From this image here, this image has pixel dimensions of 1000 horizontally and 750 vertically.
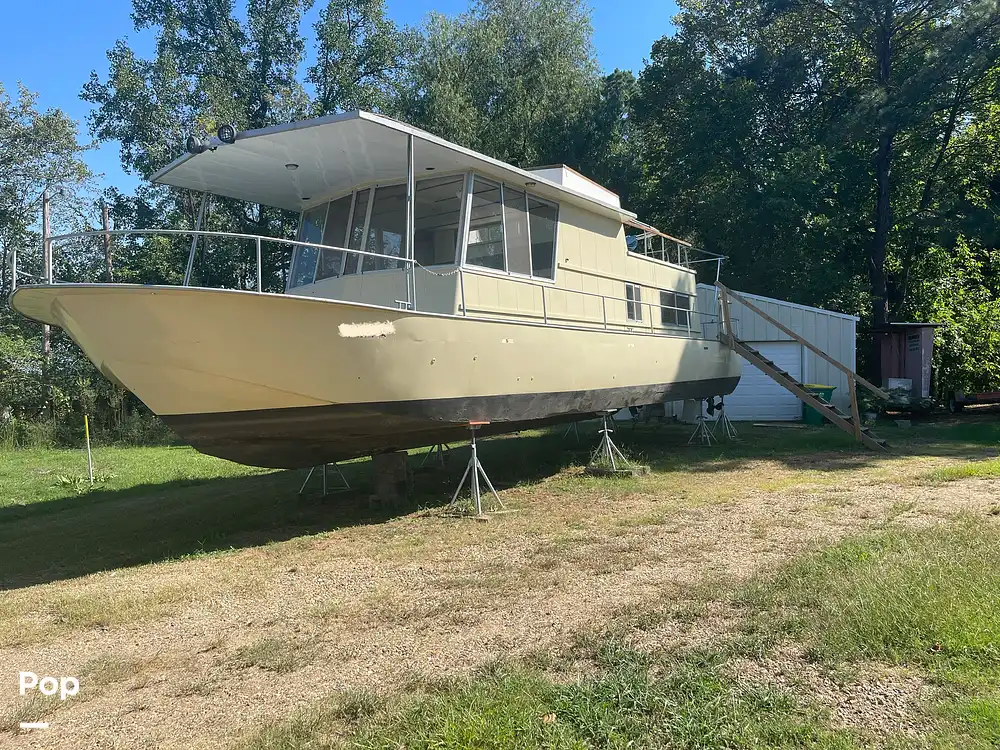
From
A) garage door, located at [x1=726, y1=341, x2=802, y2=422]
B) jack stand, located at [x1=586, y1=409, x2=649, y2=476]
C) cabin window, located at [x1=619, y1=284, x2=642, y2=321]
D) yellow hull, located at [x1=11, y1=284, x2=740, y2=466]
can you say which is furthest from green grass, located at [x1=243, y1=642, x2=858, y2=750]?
garage door, located at [x1=726, y1=341, x2=802, y2=422]

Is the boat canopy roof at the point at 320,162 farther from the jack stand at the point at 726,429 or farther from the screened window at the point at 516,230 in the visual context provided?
the jack stand at the point at 726,429

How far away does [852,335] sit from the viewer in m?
18.0

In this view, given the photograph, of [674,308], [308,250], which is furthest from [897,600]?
[674,308]

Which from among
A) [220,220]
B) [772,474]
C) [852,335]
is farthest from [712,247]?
[220,220]

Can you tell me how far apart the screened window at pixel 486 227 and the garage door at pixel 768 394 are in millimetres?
11265

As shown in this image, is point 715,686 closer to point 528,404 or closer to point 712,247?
point 528,404

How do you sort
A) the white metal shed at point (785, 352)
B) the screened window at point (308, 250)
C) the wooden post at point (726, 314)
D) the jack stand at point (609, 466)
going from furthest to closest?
the white metal shed at point (785, 352), the wooden post at point (726, 314), the jack stand at point (609, 466), the screened window at point (308, 250)

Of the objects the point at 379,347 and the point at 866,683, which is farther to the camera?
the point at 379,347

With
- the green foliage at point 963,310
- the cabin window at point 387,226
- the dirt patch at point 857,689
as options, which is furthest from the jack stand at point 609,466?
the green foliage at point 963,310

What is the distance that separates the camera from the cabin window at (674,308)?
12.5m

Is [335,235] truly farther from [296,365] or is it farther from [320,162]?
[296,365]

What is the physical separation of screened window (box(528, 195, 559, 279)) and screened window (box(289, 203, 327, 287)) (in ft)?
8.61

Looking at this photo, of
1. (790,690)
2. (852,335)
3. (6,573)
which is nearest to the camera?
(790,690)

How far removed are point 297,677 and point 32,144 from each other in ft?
93.1
